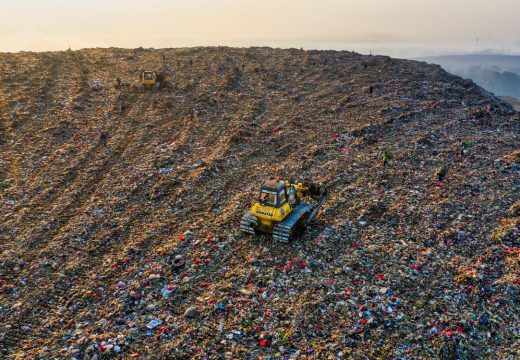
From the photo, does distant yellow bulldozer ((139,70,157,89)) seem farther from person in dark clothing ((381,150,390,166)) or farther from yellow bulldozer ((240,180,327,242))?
yellow bulldozer ((240,180,327,242))

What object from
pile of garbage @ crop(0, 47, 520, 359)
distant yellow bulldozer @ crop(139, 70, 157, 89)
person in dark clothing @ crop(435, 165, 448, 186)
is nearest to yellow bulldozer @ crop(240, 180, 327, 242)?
pile of garbage @ crop(0, 47, 520, 359)

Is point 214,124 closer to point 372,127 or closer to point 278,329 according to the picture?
point 372,127

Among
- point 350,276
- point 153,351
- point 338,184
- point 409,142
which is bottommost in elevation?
point 153,351

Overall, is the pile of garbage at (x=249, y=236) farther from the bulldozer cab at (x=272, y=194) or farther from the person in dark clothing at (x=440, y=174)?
the bulldozer cab at (x=272, y=194)

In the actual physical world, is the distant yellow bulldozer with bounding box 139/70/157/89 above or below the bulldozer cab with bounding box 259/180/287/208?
above

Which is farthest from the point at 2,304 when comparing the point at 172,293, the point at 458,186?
the point at 458,186

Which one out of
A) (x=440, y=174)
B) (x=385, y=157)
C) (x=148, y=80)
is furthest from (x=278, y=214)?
(x=148, y=80)

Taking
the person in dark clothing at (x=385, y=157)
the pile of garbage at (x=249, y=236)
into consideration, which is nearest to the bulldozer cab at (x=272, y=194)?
the pile of garbage at (x=249, y=236)
